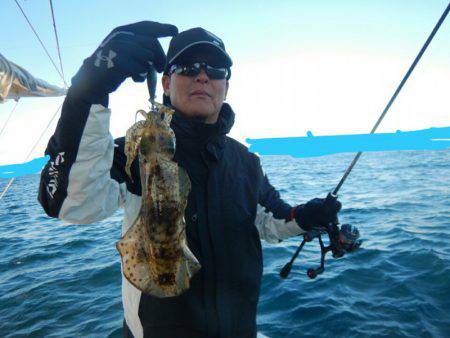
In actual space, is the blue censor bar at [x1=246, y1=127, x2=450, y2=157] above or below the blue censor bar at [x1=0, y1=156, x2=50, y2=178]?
above

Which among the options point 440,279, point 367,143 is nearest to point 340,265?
point 440,279

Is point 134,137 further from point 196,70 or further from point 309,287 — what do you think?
point 309,287

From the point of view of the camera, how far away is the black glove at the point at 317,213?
10.7 feet

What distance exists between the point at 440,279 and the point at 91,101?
7.46 metres

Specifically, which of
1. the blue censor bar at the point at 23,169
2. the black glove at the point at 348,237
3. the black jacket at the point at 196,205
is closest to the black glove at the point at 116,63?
the black jacket at the point at 196,205

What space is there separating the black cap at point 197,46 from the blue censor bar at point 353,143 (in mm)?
1477

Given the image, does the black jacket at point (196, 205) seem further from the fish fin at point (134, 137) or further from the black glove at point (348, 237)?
the black glove at point (348, 237)

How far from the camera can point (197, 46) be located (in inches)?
110

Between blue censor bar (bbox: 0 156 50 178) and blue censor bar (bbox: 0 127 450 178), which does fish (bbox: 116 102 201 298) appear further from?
blue censor bar (bbox: 0 156 50 178)

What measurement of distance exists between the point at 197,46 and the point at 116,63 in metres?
0.99

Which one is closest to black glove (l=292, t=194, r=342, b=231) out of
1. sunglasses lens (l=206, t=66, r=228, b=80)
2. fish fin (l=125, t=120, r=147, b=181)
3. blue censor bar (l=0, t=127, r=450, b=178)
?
blue censor bar (l=0, t=127, r=450, b=178)

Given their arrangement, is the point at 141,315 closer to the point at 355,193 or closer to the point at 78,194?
the point at 78,194

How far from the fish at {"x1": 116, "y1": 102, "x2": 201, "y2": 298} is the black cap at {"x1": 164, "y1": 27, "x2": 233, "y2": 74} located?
101 centimetres

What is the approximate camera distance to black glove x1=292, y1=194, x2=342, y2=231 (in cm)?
326
